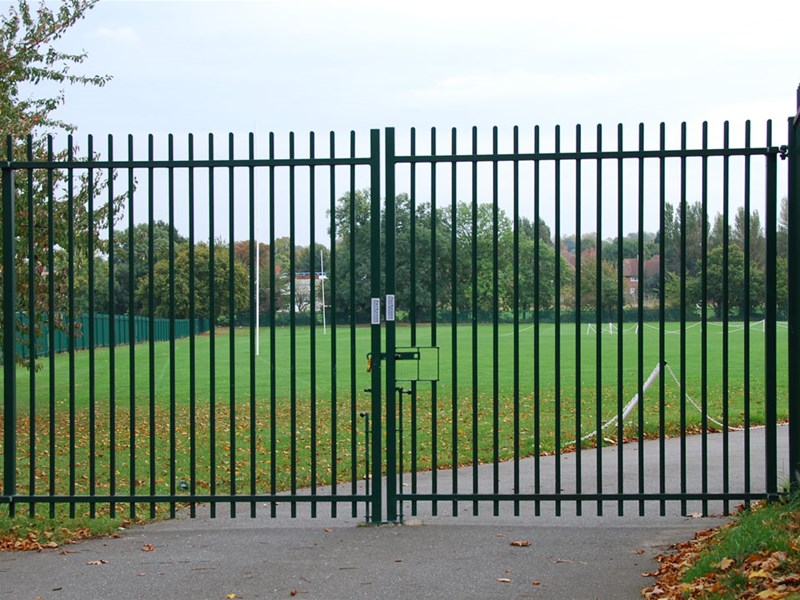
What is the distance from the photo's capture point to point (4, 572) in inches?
251

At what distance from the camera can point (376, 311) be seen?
729 cm

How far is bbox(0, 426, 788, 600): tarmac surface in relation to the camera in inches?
233

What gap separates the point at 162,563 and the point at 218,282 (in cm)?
2538

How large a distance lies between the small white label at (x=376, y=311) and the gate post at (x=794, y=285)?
3079 mm

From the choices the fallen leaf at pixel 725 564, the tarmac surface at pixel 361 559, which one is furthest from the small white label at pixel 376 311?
the fallen leaf at pixel 725 564

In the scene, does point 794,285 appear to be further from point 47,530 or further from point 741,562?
point 47,530

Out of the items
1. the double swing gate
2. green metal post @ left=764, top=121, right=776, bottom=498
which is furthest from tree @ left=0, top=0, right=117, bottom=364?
green metal post @ left=764, top=121, right=776, bottom=498

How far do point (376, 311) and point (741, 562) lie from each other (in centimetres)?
313

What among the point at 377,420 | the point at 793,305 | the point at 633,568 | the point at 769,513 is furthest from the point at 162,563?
the point at 793,305

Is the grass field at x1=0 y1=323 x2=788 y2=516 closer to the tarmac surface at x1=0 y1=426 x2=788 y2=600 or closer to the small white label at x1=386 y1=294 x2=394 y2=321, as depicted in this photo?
the small white label at x1=386 y1=294 x2=394 y2=321

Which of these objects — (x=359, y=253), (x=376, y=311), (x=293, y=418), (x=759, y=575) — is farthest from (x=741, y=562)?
(x=359, y=253)

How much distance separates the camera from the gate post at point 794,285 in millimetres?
6934

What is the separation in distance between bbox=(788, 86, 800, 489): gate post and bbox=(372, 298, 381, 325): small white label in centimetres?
308

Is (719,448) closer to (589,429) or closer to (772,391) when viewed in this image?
(589,429)
